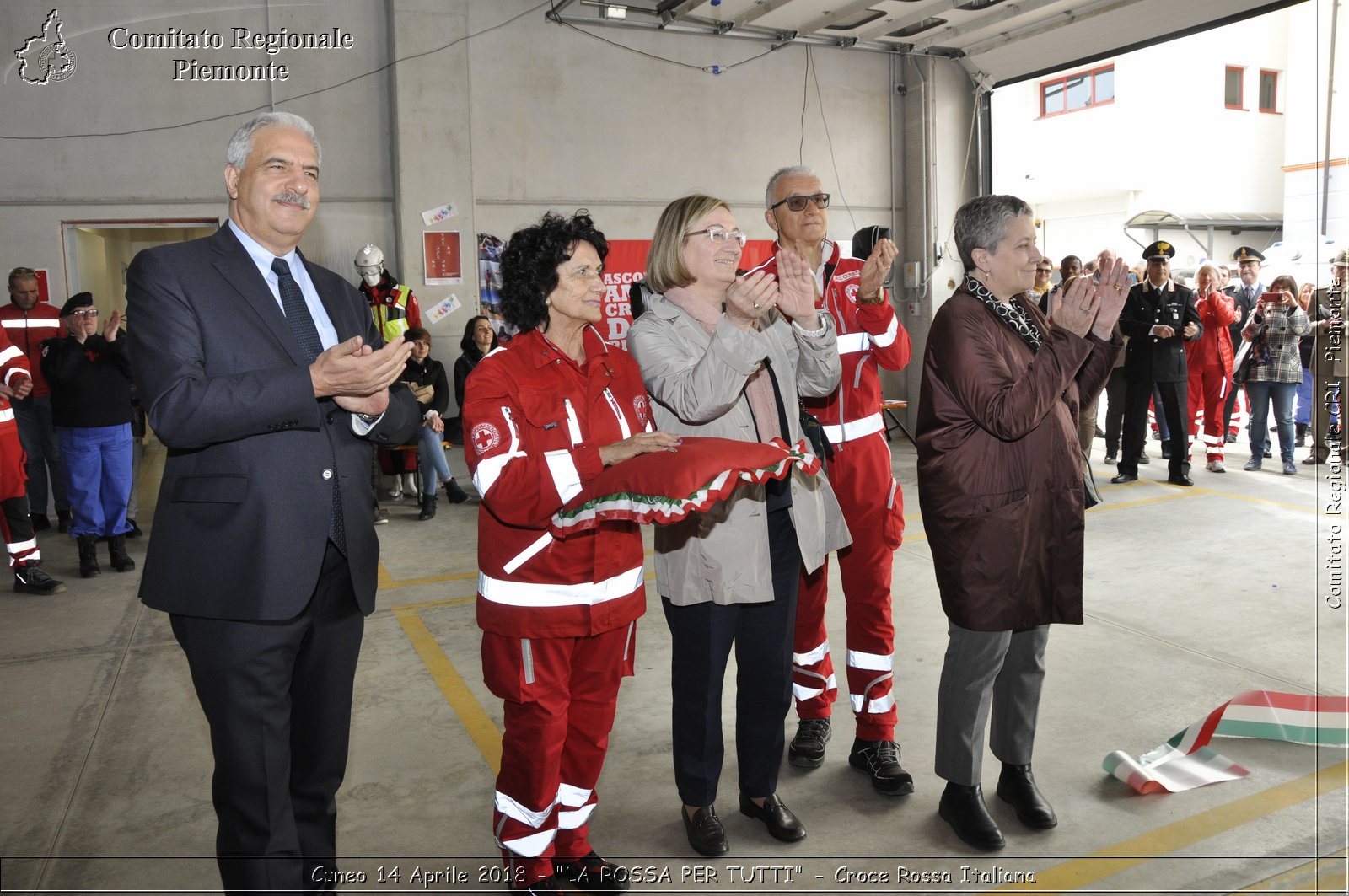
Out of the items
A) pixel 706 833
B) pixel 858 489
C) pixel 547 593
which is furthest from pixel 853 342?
pixel 706 833

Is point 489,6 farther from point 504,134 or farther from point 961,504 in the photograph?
point 961,504

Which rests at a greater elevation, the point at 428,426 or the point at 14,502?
the point at 428,426

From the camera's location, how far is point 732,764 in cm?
349

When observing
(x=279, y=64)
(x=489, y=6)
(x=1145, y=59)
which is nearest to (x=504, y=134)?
(x=489, y=6)

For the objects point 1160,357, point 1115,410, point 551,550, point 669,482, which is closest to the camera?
point 669,482

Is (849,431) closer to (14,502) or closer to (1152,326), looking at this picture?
(14,502)

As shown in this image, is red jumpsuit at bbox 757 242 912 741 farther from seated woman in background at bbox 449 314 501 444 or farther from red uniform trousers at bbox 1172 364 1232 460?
red uniform trousers at bbox 1172 364 1232 460

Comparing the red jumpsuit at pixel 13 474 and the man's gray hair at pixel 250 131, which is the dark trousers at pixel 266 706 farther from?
the red jumpsuit at pixel 13 474

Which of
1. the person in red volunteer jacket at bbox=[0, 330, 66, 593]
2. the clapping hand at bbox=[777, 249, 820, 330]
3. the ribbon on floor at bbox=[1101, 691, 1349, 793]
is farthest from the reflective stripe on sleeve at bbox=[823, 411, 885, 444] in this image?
the person in red volunteer jacket at bbox=[0, 330, 66, 593]

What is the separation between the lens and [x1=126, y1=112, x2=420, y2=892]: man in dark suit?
6.40 feet

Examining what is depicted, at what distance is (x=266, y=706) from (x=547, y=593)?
0.69m

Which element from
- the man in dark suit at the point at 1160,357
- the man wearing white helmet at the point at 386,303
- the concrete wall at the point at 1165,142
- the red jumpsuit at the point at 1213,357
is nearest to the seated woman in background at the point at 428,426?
the man wearing white helmet at the point at 386,303

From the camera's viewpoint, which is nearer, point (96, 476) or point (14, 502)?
point (14, 502)

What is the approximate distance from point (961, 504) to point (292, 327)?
1.88m
